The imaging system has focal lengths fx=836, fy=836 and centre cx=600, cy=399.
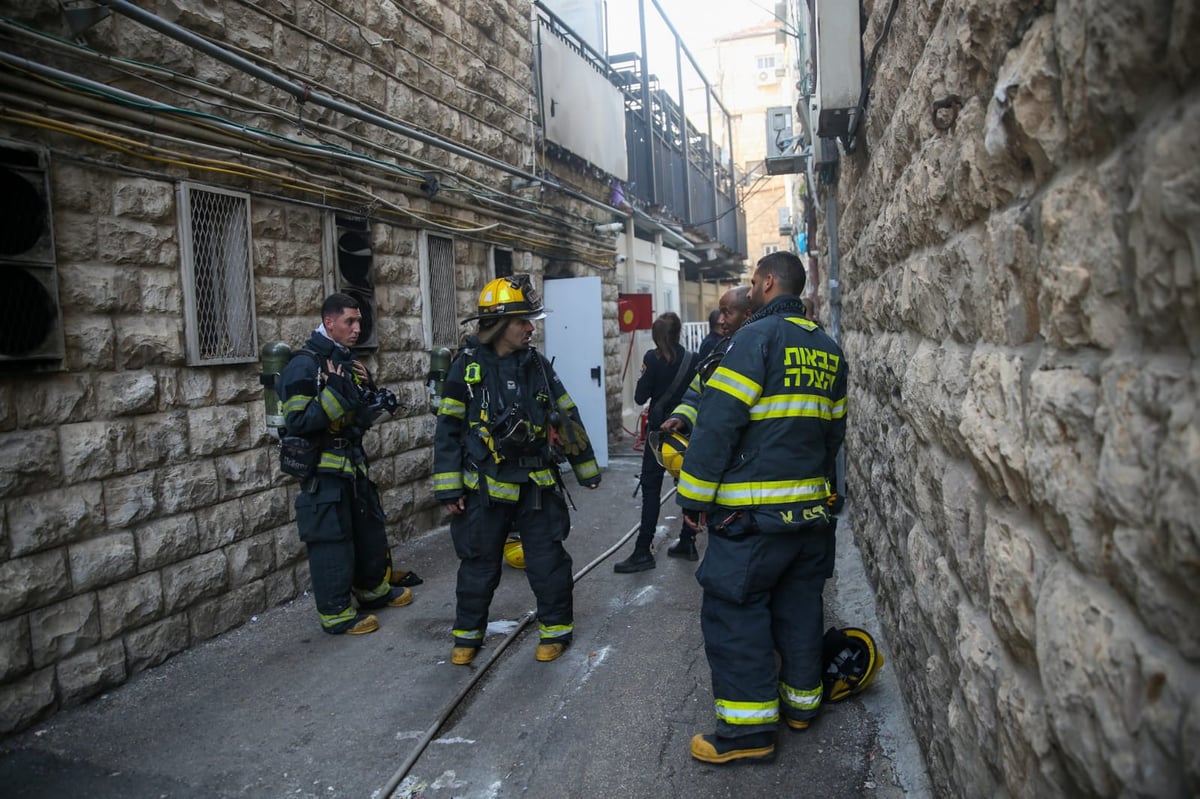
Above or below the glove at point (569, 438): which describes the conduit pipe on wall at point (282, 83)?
above

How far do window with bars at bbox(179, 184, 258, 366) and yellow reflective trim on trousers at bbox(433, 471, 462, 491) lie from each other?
1815 mm

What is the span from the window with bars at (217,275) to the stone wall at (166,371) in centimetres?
8

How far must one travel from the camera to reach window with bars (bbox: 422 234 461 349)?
8.17m

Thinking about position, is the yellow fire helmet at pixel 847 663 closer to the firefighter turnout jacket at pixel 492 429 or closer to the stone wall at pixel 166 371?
the firefighter turnout jacket at pixel 492 429

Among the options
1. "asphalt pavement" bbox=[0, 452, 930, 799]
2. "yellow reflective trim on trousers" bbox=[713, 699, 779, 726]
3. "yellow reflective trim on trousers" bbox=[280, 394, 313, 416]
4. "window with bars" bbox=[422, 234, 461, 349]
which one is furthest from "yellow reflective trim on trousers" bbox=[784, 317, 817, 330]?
"window with bars" bbox=[422, 234, 461, 349]

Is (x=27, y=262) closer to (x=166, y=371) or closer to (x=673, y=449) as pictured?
(x=166, y=371)

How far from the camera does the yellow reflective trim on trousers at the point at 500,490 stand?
478cm

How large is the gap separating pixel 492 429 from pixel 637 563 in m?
2.31

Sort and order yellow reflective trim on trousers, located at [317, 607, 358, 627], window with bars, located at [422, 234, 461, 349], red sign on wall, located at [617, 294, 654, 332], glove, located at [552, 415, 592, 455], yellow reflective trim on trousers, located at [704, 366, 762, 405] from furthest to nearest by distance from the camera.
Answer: red sign on wall, located at [617, 294, 654, 332] < window with bars, located at [422, 234, 461, 349] < yellow reflective trim on trousers, located at [317, 607, 358, 627] < glove, located at [552, 415, 592, 455] < yellow reflective trim on trousers, located at [704, 366, 762, 405]

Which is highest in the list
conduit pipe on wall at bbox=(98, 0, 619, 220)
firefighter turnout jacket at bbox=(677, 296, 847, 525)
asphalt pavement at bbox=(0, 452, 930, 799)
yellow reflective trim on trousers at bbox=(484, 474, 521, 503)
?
conduit pipe on wall at bbox=(98, 0, 619, 220)

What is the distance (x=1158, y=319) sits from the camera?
4.14ft

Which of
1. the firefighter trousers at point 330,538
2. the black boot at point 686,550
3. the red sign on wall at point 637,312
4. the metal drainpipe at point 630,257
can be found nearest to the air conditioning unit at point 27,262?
the firefighter trousers at point 330,538

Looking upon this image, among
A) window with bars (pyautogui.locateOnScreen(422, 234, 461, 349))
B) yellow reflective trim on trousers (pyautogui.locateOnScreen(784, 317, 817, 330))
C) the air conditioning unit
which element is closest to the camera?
yellow reflective trim on trousers (pyautogui.locateOnScreen(784, 317, 817, 330))

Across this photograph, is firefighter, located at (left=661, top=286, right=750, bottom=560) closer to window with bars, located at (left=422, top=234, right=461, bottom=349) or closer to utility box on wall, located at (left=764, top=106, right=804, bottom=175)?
window with bars, located at (left=422, top=234, right=461, bottom=349)
